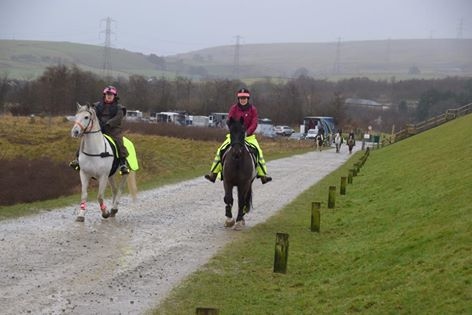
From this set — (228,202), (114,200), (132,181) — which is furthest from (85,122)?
(228,202)

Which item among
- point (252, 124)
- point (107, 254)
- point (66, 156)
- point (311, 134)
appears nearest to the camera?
point (107, 254)

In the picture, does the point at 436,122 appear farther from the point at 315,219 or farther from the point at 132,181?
the point at 315,219

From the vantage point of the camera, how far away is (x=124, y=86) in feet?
437

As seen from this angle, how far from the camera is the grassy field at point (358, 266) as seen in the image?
319 inches

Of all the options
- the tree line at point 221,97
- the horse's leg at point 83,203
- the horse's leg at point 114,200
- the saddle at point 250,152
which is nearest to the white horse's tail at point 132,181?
the horse's leg at point 114,200

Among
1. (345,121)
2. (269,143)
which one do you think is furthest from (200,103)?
(269,143)

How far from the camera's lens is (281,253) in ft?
34.8

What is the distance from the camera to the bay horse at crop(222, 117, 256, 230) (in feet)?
47.5

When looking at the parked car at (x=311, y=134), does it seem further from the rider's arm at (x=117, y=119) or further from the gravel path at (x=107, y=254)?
the rider's arm at (x=117, y=119)

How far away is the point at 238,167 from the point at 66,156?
3169 centimetres

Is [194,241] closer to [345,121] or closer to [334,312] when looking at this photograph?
[334,312]

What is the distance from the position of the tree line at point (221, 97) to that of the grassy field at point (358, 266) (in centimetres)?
8058

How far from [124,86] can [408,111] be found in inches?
2624

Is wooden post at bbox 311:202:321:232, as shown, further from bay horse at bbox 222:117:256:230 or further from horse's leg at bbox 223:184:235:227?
horse's leg at bbox 223:184:235:227
